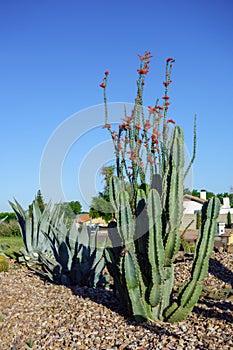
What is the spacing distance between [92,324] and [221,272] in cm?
345

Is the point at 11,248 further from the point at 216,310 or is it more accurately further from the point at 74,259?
the point at 216,310

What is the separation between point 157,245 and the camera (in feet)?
13.9

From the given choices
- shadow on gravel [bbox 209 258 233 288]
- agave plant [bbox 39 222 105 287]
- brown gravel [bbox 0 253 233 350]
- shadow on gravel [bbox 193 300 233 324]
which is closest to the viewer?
brown gravel [bbox 0 253 233 350]

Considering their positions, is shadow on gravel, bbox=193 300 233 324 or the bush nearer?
shadow on gravel, bbox=193 300 233 324

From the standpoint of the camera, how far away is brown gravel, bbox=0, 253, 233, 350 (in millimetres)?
3949

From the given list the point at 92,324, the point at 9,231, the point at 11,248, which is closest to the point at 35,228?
the point at 11,248

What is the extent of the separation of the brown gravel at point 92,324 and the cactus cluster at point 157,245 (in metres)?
0.23

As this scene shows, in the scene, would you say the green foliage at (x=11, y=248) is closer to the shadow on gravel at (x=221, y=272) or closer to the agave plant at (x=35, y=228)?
the agave plant at (x=35, y=228)

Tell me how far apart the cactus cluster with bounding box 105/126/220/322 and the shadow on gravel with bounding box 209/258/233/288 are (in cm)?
231

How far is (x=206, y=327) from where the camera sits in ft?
14.1

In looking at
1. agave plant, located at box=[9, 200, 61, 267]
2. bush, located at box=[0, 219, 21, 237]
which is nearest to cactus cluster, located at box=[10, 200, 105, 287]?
agave plant, located at box=[9, 200, 61, 267]

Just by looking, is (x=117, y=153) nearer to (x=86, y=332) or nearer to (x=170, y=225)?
(x=170, y=225)

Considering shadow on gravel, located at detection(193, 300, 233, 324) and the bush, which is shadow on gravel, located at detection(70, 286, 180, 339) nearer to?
shadow on gravel, located at detection(193, 300, 233, 324)

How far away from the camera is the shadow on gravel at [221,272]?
22.5 feet
